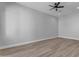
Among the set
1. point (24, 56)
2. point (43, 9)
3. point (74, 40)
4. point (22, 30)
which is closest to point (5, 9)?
point (22, 30)

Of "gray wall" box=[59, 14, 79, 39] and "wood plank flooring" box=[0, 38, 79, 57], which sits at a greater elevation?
"gray wall" box=[59, 14, 79, 39]

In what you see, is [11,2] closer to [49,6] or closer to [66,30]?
[49,6]

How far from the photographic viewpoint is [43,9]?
6.86 feet

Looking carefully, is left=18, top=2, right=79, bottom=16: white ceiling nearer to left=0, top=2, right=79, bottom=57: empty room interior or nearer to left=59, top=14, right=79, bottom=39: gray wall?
left=0, top=2, right=79, bottom=57: empty room interior

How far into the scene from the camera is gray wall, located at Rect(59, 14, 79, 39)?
204cm

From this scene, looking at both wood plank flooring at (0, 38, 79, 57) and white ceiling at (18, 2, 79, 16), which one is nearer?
white ceiling at (18, 2, 79, 16)

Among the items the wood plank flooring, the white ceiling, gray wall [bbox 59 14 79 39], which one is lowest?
the wood plank flooring

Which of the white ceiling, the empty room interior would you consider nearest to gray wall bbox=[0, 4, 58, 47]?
the empty room interior

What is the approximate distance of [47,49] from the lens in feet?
7.11

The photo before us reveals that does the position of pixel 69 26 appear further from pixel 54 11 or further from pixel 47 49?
pixel 47 49

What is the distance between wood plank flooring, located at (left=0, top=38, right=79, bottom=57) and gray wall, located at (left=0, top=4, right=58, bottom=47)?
16 centimetres

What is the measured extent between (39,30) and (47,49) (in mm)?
497

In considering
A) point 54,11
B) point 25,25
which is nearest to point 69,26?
point 54,11

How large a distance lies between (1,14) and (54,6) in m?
1.26
